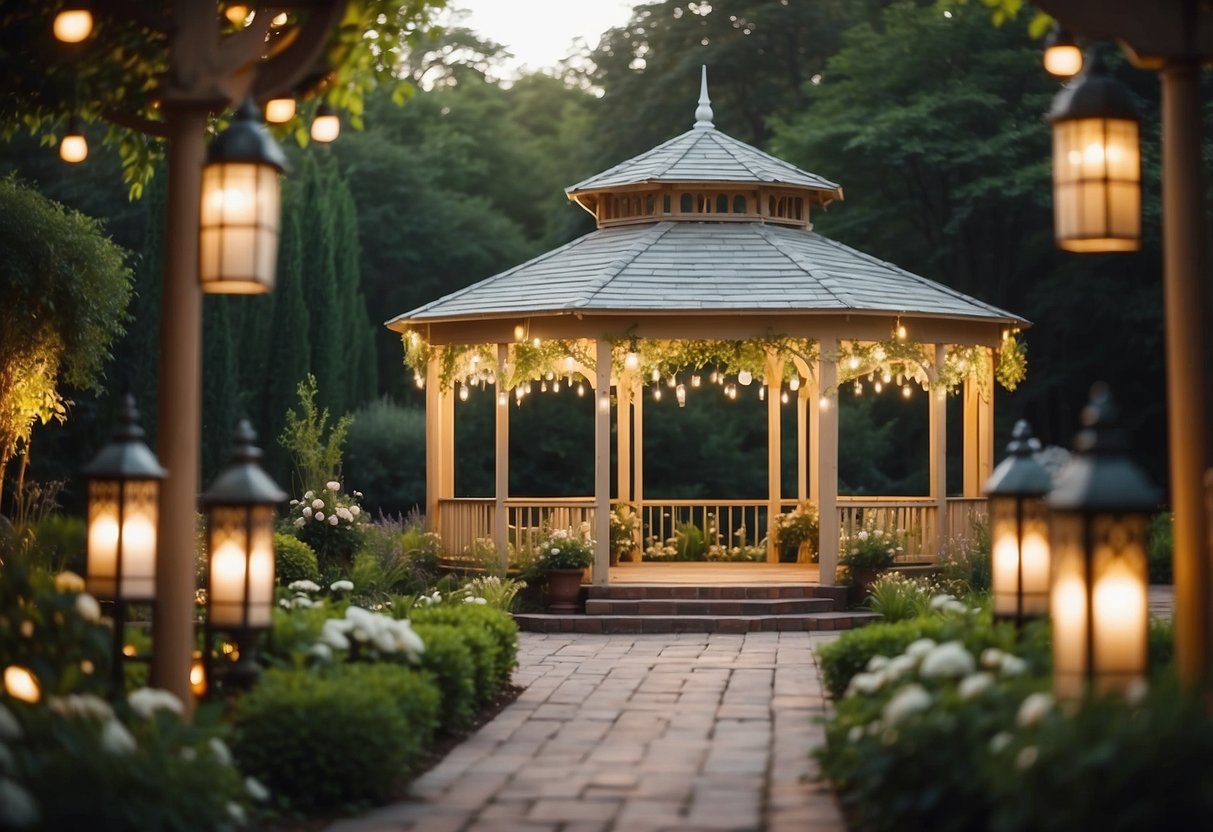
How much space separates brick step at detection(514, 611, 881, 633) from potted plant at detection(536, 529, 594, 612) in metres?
0.41

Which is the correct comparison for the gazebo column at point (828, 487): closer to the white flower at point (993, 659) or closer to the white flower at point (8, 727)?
the white flower at point (993, 659)

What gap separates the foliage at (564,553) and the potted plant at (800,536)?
381 centimetres

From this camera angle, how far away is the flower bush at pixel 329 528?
17.3 meters

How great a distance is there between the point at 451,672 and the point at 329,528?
8593mm

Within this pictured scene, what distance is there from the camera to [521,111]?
4306cm

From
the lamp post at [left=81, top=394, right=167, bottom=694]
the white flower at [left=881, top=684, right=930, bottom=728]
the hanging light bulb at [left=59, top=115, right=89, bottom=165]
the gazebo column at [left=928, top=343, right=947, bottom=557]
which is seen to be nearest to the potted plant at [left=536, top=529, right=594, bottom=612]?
the gazebo column at [left=928, top=343, right=947, bottom=557]

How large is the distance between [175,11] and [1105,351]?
75.3 feet

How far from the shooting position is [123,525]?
7309 millimetres

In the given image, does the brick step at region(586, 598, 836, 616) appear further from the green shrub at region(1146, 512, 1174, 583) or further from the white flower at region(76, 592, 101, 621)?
the white flower at region(76, 592, 101, 621)

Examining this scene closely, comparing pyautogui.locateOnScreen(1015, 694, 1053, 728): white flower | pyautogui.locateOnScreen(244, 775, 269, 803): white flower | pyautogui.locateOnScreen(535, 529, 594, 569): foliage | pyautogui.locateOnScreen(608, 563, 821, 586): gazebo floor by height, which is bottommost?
pyautogui.locateOnScreen(244, 775, 269, 803): white flower

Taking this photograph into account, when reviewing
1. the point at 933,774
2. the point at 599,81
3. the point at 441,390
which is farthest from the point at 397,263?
the point at 933,774

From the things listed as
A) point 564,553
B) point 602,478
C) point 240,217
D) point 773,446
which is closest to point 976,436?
point 773,446

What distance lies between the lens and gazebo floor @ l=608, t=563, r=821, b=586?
55.6 feet

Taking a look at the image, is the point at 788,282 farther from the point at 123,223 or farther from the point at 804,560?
the point at 123,223
